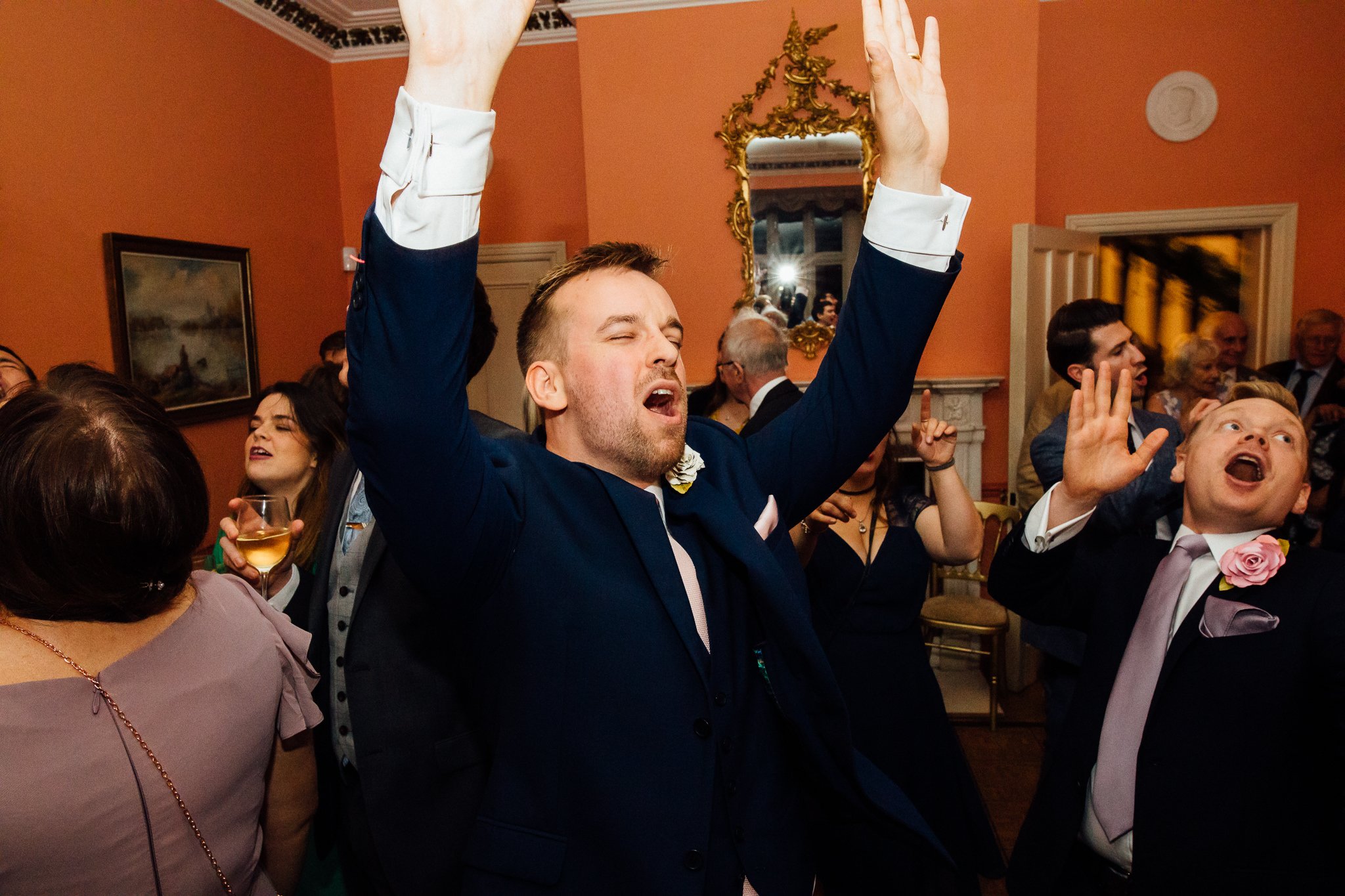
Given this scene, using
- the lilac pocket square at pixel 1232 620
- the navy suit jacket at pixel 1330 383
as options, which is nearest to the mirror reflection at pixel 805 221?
the navy suit jacket at pixel 1330 383

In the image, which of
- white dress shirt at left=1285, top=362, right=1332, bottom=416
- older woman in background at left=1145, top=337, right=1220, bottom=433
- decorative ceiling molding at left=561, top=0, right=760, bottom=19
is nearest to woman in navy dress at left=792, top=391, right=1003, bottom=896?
older woman in background at left=1145, top=337, right=1220, bottom=433

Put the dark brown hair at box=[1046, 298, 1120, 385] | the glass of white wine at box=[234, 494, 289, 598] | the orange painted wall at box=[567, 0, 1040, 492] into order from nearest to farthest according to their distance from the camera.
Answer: the glass of white wine at box=[234, 494, 289, 598]
the dark brown hair at box=[1046, 298, 1120, 385]
the orange painted wall at box=[567, 0, 1040, 492]

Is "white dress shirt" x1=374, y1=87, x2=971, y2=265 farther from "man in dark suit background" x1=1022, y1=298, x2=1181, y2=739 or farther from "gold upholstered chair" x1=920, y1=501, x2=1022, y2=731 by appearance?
"gold upholstered chair" x1=920, y1=501, x2=1022, y2=731

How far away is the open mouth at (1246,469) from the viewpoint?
1510mm

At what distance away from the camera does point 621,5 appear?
498 cm

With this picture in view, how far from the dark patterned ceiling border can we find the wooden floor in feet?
14.8

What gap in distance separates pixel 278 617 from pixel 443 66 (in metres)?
0.81

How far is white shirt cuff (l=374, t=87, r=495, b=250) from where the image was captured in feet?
2.69

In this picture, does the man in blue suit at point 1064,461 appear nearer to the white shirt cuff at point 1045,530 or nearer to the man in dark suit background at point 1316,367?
the white shirt cuff at point 1045,530

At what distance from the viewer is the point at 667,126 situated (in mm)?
5090

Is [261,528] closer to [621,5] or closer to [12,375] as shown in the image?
[12,375]

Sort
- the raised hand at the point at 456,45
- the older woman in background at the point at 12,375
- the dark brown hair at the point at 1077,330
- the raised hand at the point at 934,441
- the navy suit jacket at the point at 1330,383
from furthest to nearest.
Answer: the navy suit jacket at the point at 1330,383
the dark brown hair at the point at 1077,330
the older woman in background at the point at 12,375
the raised hand at the point at 934,441
the raised hand at the point at 456,45

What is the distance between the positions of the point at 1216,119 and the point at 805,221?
2493 mm

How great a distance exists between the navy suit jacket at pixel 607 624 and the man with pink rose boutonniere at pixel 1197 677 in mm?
500
